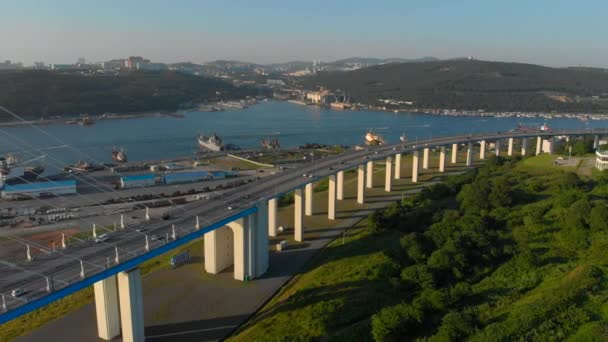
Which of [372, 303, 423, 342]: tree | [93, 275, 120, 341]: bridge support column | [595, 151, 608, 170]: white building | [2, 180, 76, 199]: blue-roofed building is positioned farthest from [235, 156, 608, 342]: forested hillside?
[2, 180, 76, 199]: blue-roofed building

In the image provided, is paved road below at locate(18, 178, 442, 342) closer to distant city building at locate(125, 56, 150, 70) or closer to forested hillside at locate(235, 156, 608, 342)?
forested hillside at locate(235, 156, 608, 342)

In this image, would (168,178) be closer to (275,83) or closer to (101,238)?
(101,238)

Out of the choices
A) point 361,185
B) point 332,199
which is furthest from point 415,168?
point 332,199

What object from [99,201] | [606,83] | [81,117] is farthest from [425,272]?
[606,83]

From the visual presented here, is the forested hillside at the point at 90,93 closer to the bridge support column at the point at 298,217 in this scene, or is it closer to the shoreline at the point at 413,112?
the shoreline at the point at 413,112

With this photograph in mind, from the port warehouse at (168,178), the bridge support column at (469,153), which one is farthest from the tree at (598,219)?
the port warehouse at (168,178)

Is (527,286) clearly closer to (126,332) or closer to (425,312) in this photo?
(425,312)
